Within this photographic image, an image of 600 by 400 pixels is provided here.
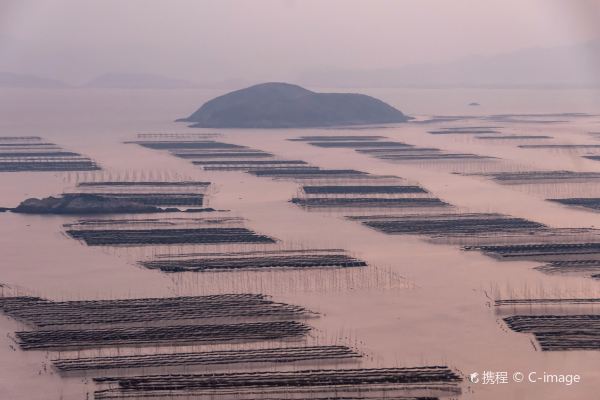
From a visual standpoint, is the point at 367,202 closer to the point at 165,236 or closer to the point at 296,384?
the point at 165,236

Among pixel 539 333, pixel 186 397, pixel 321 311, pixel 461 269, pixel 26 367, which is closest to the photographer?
pixel 186 397

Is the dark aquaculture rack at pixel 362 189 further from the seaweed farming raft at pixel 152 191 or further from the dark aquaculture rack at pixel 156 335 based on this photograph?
the dark aquaculture rack at pixel 156 335

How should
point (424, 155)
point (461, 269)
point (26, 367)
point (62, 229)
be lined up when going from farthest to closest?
1. point (424, 155)
2. point (62, 229)
3. point (461, 269)
4. point (26, 367)

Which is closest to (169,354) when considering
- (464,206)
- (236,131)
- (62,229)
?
(62,229)

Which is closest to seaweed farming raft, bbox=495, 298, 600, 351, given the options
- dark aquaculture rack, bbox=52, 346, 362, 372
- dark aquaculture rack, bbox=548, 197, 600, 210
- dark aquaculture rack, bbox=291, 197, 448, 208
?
dark aquaculture rack, bbox=52, 346, 362, 372

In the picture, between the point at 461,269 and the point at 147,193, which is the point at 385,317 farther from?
the point at 147,193

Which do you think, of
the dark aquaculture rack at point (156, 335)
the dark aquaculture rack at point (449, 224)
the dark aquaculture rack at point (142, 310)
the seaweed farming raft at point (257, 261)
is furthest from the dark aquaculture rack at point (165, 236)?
the dark aquaculture rack at point (156, 335)

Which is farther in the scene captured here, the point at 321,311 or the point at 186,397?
the point at 321,311
